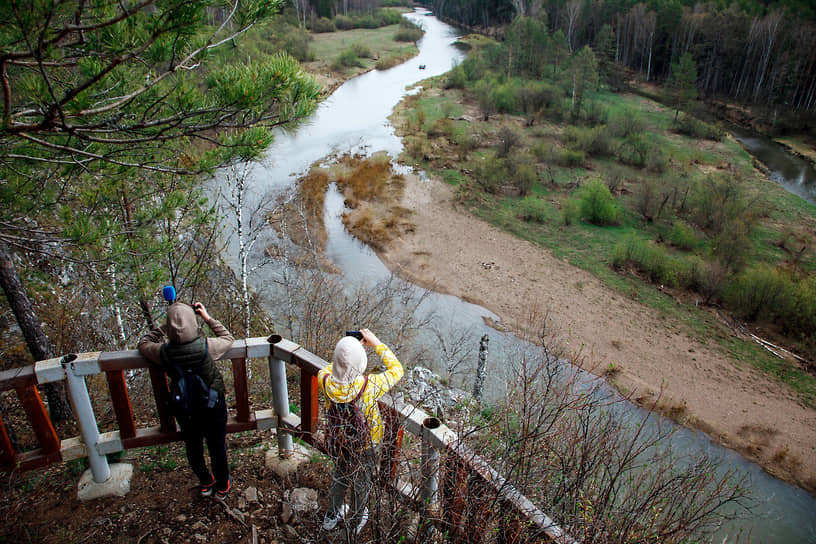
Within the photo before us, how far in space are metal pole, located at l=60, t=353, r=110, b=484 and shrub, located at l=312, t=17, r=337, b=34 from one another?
228 ft

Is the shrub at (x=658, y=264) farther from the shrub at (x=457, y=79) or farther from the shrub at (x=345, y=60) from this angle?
the shrub at (x=345, y=60)

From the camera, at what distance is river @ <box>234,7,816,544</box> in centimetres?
1032


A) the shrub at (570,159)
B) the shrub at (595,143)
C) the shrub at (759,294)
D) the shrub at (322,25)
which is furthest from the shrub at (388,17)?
the shrub at (759,294)

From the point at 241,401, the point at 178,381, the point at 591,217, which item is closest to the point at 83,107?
the point at 178,381

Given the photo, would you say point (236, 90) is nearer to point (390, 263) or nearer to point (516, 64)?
point (390, 263)

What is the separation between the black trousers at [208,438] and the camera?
3.53 m

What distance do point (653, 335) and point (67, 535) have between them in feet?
52.3

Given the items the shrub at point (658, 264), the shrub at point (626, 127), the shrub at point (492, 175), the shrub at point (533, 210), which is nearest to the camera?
the shrub at point (658, 264)

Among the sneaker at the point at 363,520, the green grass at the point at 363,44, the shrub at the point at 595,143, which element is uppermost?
the sneaker at the point at 363,520

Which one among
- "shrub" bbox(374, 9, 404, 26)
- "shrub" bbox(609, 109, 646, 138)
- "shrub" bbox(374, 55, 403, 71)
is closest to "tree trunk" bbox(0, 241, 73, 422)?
"shrub" bbox(609, 109, 646, 138)

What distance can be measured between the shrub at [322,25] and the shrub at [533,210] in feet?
168

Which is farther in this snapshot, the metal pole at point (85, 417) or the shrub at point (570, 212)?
the shrub at point (570, 212)

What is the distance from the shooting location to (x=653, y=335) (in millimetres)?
15820

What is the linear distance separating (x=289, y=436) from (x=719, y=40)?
4952 cm
